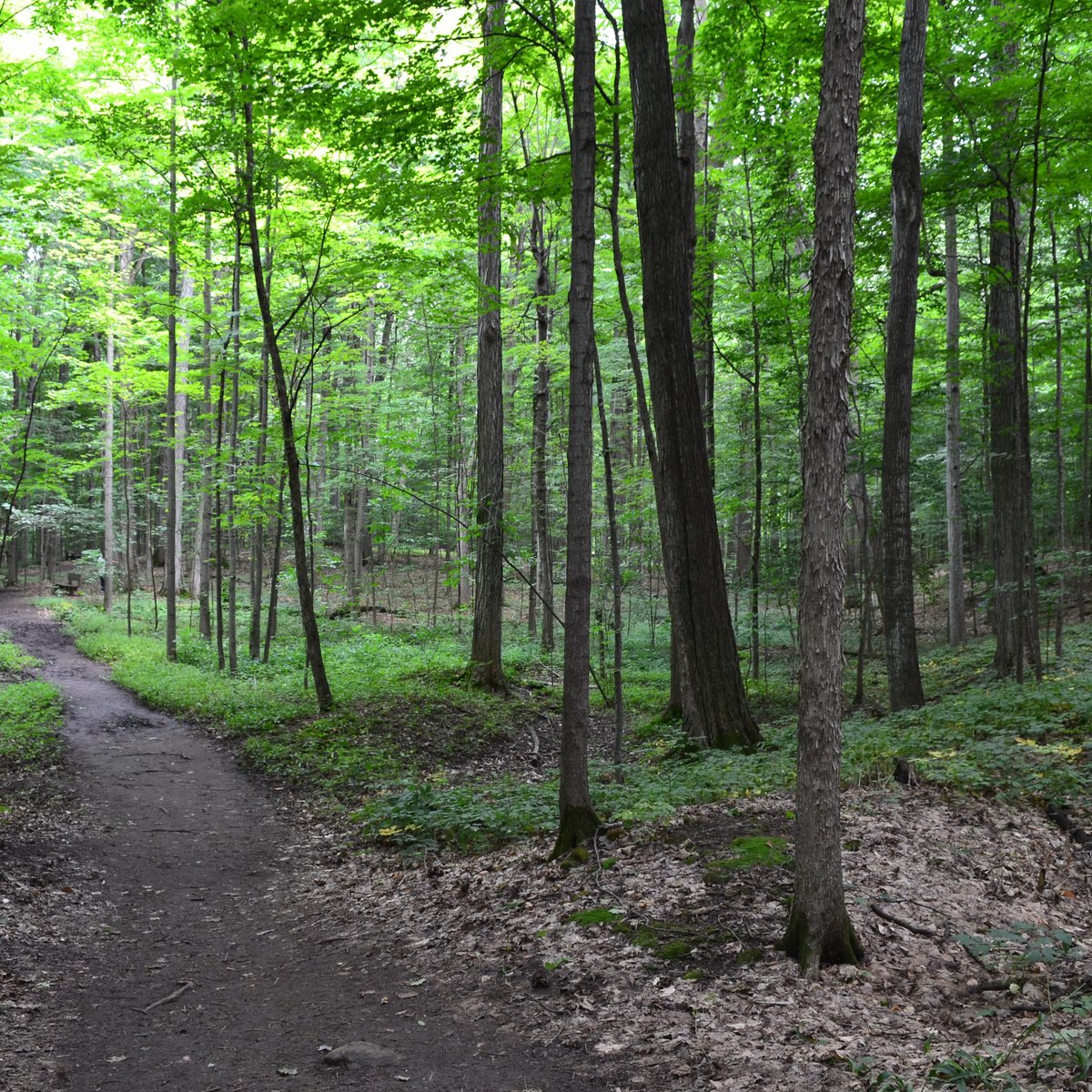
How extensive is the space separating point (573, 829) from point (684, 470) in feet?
14.2

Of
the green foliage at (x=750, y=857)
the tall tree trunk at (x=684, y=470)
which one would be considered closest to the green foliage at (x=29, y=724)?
the tall tree trunk at (x=684, y=470)

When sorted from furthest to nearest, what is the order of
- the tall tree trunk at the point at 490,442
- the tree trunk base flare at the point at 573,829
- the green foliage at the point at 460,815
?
the tall tree trunk at the point at 490,442 → the green foliage at the point at 460,815 → the tree trunk base flare at the point at 573,829

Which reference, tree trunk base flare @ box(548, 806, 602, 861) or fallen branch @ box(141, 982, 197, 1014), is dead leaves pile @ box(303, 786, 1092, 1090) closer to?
tree trunk base flare @ box(548, 806, 602, 861)

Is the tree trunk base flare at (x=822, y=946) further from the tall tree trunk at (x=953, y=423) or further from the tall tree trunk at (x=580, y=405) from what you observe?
the tall tree trunk at (x=953, y=423)

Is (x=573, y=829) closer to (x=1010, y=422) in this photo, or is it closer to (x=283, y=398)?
(x=283, y=398)

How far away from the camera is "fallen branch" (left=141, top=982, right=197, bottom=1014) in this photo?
15.0 feet

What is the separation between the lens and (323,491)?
105 ft

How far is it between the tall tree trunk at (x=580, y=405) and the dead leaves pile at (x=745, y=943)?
0.88 metres

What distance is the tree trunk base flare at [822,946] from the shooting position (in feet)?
12.9

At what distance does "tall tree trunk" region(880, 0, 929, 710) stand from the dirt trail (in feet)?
25.8

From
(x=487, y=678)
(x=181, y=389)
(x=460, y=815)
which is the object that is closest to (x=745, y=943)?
(x=460, y=815)

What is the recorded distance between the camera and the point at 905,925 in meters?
4.37

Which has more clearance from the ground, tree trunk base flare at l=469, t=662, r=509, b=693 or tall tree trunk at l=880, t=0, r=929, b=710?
tall tree trunk at l=880, t=0, r=929, b=710

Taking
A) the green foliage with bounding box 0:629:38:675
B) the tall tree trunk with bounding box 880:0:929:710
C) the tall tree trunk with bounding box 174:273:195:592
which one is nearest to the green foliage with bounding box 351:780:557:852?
the tall tree trunk with bounding box 880:0:929:710
